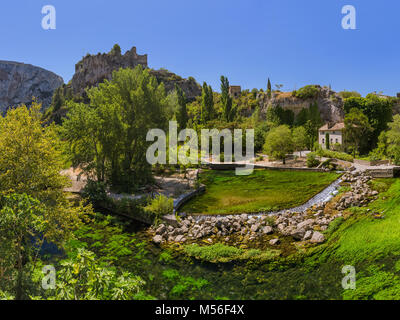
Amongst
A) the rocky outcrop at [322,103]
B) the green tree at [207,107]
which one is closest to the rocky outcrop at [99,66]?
the green tree at [207,107]

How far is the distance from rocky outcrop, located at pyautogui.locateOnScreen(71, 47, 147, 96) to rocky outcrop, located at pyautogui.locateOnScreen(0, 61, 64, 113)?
34.0 metres

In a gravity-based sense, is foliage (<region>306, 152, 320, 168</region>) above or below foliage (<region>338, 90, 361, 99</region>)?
below

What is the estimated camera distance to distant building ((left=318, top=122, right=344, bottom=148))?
43.2m

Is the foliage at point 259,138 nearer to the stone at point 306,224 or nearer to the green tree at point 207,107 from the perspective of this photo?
the green tree at point 207,107

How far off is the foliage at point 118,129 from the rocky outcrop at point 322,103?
4442 centimetres

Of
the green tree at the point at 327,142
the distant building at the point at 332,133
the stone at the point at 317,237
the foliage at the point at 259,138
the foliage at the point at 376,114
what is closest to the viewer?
the stone at the point at 317,237

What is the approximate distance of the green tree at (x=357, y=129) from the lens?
3706cm

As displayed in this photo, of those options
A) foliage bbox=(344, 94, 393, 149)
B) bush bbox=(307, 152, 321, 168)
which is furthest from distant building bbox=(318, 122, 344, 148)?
bush bbox=(307, 152, 321, 168)

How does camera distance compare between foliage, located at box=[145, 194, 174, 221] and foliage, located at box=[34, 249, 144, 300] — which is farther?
foliage, located at box=[145, 194, 174, 221]

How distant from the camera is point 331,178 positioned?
82.6 feet

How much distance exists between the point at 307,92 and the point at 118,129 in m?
50.1

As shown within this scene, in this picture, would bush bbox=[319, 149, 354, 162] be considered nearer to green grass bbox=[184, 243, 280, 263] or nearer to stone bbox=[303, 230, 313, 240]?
stone bbox=[303, 230, 313, 240]

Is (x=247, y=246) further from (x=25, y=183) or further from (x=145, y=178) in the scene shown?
(x=145, y=178)

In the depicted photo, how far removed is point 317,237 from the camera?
11.4 metres
